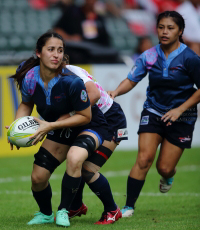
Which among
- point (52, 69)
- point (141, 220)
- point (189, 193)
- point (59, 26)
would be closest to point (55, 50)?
point (52, 69)

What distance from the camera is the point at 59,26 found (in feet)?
42.6

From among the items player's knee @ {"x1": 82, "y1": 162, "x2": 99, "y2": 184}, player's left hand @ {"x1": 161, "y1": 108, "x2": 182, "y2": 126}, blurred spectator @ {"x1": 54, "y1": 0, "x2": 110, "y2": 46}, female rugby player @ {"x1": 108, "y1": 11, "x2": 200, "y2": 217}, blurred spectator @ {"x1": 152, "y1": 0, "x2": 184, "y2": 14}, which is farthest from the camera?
blurred spectator @ {"x1": 152, "y1": 0, "x2": 184, "y2": 14}

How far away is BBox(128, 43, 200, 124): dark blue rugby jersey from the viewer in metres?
5.50

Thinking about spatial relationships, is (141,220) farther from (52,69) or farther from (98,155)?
(52,69)

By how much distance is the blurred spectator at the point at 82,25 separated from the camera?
1292 cm

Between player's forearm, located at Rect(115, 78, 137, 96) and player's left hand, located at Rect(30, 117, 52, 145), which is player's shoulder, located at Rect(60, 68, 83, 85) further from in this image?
player's forearm, located at Rect(115, 78, 137, 96)

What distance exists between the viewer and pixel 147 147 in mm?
5570

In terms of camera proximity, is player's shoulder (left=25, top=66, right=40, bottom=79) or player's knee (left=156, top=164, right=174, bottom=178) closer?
player's shoulder (left=25, top=66, right=40, bottom=79)

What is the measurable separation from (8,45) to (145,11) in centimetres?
510

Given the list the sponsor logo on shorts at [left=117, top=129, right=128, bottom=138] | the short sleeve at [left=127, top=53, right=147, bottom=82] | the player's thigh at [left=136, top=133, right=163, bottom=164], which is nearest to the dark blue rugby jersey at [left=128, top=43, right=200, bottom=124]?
the short sleeve at [left=127, top=53, right=147, bottom=82]

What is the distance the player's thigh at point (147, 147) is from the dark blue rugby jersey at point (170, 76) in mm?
307

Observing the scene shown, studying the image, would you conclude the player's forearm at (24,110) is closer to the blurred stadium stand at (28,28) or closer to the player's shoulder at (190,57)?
the player's shoulder at (190,57)

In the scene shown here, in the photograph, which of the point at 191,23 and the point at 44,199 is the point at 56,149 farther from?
the point at 191,23

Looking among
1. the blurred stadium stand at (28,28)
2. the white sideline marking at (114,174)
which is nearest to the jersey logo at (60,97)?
the white sideline marking at (114,174)
